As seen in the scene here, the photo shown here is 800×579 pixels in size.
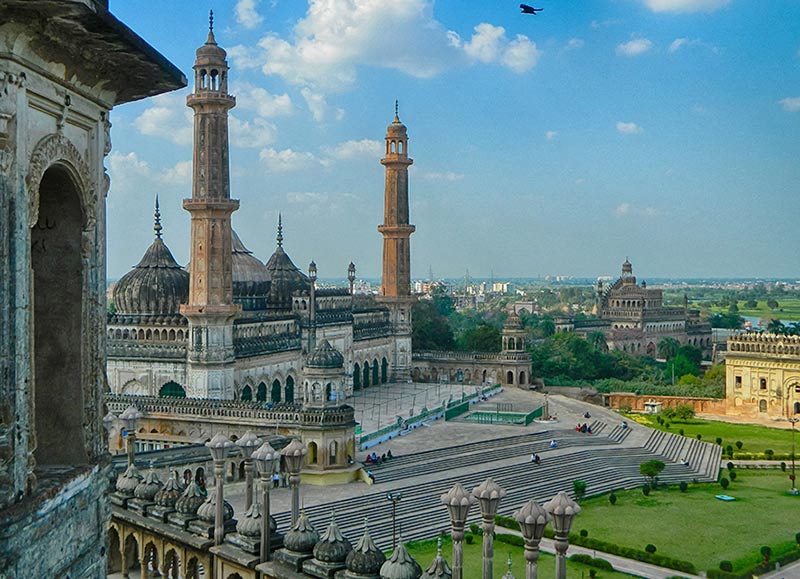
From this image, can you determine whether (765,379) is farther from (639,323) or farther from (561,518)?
(561,518)

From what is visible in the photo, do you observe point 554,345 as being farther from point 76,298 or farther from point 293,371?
point 76,298

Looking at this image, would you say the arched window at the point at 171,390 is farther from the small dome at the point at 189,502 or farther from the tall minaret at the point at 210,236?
the small dome at the point at 189,502

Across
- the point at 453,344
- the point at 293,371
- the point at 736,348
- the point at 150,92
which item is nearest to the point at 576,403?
the point at 736,348

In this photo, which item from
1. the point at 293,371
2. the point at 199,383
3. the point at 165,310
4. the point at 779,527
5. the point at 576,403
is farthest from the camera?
the point at 576,403

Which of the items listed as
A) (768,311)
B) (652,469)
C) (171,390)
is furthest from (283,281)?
(768,311)

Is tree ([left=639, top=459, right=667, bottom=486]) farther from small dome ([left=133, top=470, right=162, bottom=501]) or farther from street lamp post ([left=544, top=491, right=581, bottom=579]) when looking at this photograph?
street lamp post ([left=544, top=491, right=581, bottom=579])

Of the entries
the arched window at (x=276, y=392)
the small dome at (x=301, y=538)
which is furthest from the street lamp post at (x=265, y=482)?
the arched window at (x=276, y=392)
